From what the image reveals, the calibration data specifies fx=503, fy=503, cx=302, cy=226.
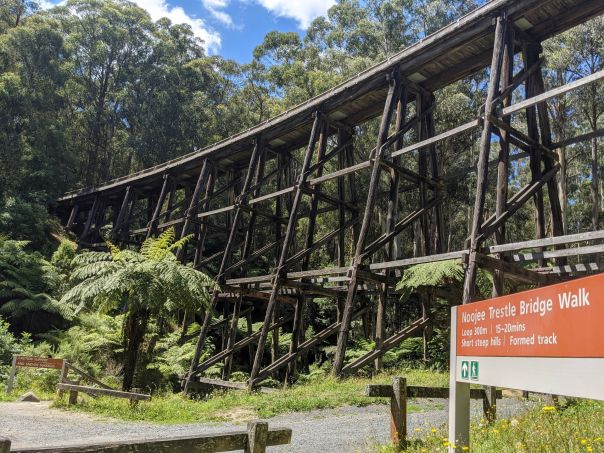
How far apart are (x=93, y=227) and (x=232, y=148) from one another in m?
10.8

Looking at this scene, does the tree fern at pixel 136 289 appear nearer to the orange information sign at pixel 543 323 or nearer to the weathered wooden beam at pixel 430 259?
the weathered wooden beam at pixel 430 259

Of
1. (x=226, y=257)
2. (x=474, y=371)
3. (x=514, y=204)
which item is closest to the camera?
(x=474, y=371)

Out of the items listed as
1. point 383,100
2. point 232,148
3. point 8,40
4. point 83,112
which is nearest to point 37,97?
point 8,40

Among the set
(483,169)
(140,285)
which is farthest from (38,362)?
(483,169)

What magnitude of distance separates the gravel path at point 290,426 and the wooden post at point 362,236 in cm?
234

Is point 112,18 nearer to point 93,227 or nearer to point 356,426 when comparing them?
point 93,227

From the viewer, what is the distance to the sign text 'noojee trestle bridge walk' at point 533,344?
2.30 metres

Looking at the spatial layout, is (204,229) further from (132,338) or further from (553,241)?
(553,241)

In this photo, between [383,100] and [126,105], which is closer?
[383,100]

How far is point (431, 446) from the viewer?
4828 millimetres

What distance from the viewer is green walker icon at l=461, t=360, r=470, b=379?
142 inches

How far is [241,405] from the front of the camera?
9.30m

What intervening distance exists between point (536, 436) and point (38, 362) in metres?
9.88

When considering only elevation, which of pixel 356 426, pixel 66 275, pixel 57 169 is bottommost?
pixel 356 426
